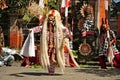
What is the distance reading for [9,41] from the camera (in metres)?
26.0

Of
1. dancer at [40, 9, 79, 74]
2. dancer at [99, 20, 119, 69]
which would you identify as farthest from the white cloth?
dancer at [99, 20, 119, 69]

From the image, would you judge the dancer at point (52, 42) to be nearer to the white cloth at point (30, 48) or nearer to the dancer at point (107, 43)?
the white cloth at point (30, 48)

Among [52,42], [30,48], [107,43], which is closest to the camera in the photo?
[52,42]

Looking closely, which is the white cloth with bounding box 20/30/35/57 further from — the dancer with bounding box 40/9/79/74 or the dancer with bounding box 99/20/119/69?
the dancer with bounding box 99/20/119/69

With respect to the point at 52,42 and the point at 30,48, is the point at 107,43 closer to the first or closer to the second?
the point at 30,48

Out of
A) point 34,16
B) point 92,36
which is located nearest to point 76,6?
point 34,16

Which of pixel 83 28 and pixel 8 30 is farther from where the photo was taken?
pixel 8 30

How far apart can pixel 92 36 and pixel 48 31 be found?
8.00 meters

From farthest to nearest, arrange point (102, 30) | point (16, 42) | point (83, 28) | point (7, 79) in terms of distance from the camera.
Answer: point (16, 42) < point (83, 28) < point (102, 30) < point (7, 79)

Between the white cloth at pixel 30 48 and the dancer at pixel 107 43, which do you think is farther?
the dancer at pixel 107 43

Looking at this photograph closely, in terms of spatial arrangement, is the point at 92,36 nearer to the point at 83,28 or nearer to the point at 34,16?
the point at 83,28

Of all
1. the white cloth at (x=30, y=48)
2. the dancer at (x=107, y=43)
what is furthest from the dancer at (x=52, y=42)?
the dancer at (x=107, y=43)

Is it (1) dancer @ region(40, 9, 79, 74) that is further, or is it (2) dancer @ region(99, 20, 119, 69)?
(2) dancer @ region(99, 20, 119, 69)

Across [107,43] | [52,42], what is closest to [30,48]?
[52,42]
